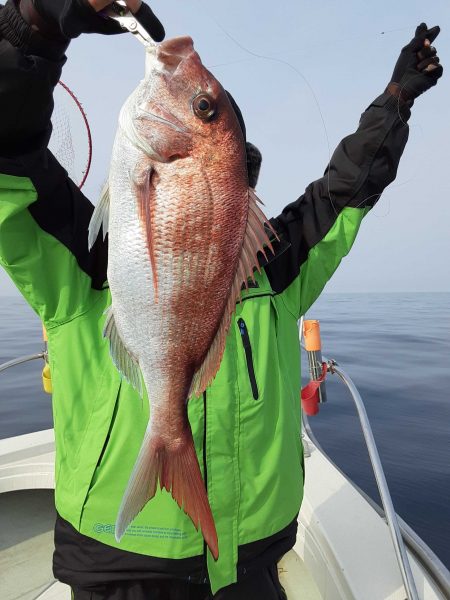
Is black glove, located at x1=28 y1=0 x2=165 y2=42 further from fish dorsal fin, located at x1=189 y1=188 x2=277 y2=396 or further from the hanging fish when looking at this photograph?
fish dorsal fin, located at x1=189 y1=188 x2=277 y2=396

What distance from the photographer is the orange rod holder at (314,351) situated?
2924 mm

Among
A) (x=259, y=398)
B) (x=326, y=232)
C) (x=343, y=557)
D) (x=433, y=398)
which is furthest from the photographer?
(x=433, y=398)

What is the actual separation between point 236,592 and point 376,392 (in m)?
6.56

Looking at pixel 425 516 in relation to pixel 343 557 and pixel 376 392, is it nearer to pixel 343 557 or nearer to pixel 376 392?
pixel 343 557

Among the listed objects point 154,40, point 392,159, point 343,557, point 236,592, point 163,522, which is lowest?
point 343,557

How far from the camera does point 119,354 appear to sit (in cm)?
122

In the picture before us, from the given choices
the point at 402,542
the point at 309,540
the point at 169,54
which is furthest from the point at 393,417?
the point at 169,54

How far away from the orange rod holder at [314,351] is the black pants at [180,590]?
1403 millimetres

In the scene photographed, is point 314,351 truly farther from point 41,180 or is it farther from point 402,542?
point 41,180

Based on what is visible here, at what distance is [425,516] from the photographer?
4.30 m

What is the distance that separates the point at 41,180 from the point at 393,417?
6.44 metres

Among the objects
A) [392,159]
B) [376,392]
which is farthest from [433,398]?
[392,159]

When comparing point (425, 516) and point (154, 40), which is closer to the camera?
point (154, 40)

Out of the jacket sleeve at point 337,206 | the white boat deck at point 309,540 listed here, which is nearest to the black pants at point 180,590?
the white boat deck at point 309,540
